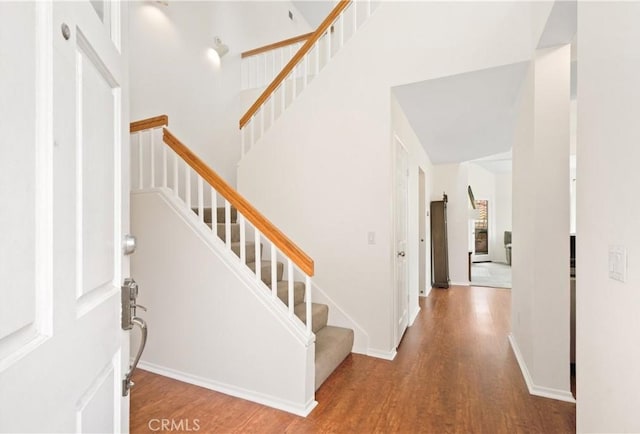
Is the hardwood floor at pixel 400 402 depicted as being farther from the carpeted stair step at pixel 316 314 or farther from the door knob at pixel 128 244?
the door knob at pixel 128 244

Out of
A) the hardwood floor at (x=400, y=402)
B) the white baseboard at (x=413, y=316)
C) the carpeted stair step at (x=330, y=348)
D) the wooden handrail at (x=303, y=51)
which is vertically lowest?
the white baseboard at (x=413, y=316)

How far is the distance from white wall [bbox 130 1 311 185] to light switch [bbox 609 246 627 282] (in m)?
4.02

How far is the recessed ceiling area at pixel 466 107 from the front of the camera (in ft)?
9.06

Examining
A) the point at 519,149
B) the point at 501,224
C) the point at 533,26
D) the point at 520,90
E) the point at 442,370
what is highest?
the point at 533,26

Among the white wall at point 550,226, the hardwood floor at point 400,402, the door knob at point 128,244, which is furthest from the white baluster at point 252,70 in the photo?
the door knob at point 128,244

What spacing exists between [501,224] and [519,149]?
25.8 ft

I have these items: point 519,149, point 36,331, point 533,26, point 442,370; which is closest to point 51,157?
point 36,331

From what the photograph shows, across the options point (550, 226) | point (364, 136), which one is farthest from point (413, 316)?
point (364, 136)

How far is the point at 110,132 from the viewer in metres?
0.79

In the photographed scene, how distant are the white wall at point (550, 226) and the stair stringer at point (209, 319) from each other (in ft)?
5.43

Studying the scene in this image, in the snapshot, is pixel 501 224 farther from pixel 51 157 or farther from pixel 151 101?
pixel 51 157

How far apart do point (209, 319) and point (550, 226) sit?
8.37 feet

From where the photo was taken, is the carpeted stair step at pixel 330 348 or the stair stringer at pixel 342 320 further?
the stair stringer at pixel 342 320

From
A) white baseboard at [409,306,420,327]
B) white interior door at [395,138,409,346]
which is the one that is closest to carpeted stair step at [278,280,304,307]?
white interior door at [395,138,409,346]
